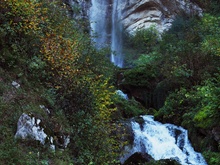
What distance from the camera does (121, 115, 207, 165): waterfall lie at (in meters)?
9.62

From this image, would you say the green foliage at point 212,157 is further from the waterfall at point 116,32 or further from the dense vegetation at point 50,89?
the waterfall at point 116,32

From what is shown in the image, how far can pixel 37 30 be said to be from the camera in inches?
289

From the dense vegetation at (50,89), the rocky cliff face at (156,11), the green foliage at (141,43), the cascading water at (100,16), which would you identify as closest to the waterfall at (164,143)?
the dense vegetation at (50,89)

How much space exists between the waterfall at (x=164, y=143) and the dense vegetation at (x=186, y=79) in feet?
1.20

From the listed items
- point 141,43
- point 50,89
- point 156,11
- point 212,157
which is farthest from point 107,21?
point 50,89

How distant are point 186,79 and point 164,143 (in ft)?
14.7

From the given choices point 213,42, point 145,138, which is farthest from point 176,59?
point 145,138

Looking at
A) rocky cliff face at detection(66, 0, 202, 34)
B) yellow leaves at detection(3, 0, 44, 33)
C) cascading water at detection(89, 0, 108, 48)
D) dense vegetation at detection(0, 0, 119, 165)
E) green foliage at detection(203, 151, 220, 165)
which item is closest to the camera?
dense vegetation at detection(0, 0, 119, 165)

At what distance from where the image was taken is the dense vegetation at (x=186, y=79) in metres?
9.62

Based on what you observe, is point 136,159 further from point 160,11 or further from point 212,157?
point 160,11

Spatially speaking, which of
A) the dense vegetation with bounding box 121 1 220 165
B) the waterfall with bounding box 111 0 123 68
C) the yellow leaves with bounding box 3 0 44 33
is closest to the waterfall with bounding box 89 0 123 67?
the waterfall with bounding box 111 0 123 68

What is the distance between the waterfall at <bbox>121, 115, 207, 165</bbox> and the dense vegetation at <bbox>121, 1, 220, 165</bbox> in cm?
37

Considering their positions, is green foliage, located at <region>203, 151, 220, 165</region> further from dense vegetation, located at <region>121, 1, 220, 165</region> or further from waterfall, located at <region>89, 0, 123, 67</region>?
waterfall, located at <region>89, 0, 123, 67</region>

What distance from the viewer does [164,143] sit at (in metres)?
10.5
